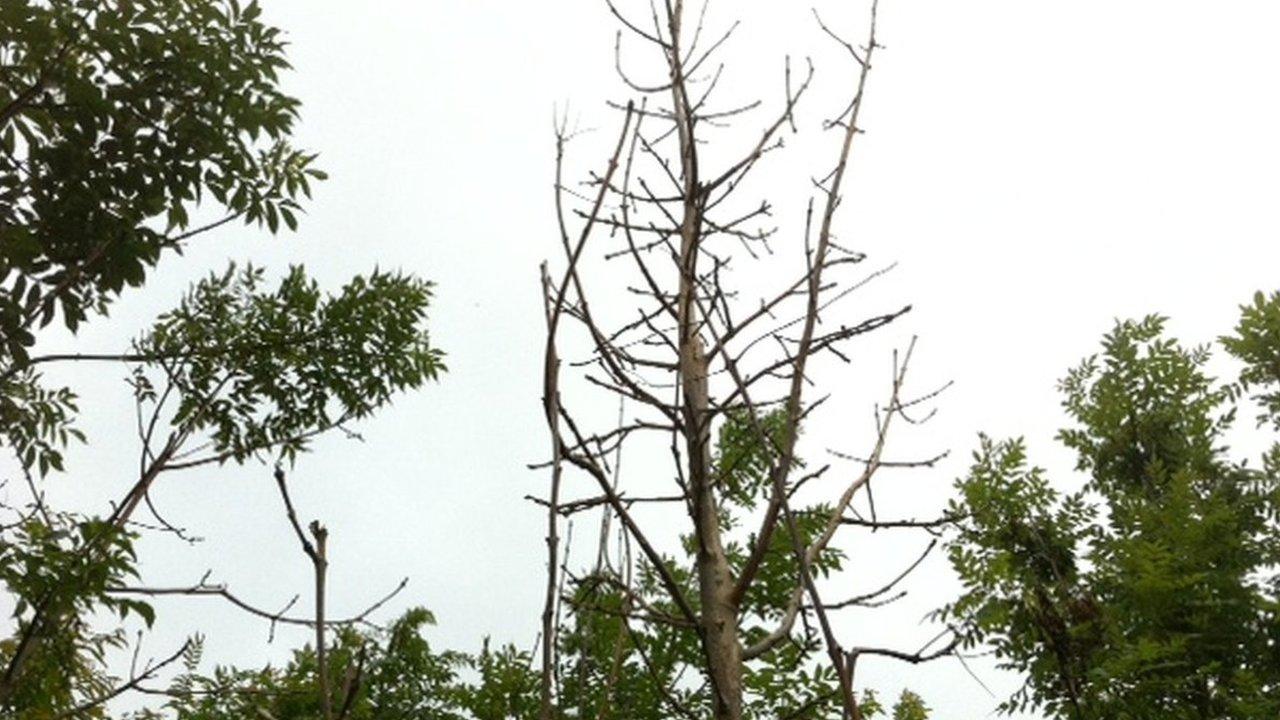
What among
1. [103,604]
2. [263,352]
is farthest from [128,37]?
[103,604]

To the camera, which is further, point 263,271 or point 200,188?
point 263,271

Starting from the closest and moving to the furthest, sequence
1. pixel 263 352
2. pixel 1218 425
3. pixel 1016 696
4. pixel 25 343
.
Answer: pixel 25 343 < pixel 263 352 < pixel 1016 696 < pixel 1218 425

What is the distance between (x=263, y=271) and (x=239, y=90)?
1.52m

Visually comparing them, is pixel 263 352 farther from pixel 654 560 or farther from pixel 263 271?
Answer: pixel 654 560

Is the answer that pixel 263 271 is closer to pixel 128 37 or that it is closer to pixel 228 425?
pixel 228 425

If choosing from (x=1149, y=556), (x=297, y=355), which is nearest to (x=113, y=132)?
(x=297, y=355)

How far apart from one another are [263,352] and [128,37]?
193cm

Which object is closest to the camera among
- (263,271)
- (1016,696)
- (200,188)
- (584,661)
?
(584,661)

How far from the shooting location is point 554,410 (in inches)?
46.9

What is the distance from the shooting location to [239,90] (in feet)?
18.0

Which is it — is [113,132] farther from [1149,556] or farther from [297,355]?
[1149,556]

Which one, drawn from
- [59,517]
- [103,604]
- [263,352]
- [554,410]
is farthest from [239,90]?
[554,410]

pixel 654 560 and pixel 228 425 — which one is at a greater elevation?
pixel 228 425

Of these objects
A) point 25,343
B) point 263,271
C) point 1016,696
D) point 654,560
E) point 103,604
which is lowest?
point 654,560
